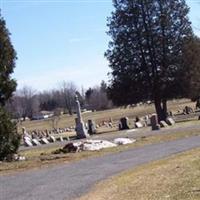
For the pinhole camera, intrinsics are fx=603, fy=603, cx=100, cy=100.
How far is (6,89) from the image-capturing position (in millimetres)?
24250

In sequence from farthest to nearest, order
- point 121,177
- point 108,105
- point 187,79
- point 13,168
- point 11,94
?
point 108,105
point 187,79
point 11,94
point 13,168
point 121,177

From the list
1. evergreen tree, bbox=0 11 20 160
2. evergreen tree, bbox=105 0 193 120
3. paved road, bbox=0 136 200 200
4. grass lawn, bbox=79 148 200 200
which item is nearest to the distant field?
evergreen tree, bbox=105 0 193 120

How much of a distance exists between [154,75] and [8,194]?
135 ft

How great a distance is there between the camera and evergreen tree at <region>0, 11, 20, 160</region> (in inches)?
913

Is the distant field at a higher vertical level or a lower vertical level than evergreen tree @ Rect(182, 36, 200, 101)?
lower

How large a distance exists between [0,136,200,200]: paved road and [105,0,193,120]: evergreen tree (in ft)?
99.6

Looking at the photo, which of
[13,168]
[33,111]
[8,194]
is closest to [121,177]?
[8,194]

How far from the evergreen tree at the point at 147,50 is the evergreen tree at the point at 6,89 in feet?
101

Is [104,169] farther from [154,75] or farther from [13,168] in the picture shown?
[154,75]

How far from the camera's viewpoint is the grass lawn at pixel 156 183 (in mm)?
11845

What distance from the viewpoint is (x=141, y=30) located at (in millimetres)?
55219

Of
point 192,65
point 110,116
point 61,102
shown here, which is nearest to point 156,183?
point 192,65

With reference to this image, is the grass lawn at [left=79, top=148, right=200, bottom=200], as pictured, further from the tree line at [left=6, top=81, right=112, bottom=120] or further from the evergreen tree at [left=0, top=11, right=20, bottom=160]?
the tree line at [left=6, top=81, right=112, bottom=120]

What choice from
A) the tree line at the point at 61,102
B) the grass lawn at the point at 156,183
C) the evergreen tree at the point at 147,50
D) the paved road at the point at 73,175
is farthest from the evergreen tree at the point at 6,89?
the tree line at the point at 61,102
